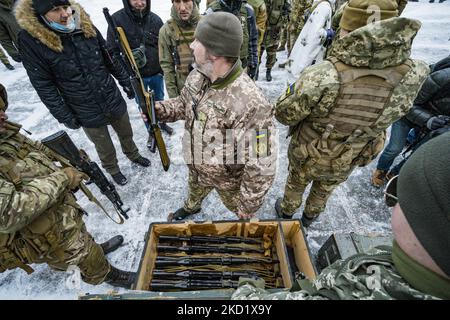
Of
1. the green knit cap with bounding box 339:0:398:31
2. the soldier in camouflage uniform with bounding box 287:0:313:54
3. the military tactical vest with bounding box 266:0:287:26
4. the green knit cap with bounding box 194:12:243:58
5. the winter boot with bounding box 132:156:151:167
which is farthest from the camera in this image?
the soldier in camouflage uniform with bounding box 287:0:313:54

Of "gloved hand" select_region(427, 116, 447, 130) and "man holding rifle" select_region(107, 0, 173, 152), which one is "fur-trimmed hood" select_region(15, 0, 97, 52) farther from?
"gloved hand" select_region(427, 116, 447, 130)

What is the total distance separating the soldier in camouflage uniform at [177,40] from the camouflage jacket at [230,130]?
130 cm

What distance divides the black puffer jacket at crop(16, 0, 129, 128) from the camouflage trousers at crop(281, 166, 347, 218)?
8.12 feet

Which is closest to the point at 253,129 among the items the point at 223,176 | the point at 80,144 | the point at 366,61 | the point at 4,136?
the point at 223,176

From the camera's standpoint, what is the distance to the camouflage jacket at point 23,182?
4.49ft

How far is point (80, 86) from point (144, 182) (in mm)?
1590

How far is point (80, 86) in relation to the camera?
2516 millimetres

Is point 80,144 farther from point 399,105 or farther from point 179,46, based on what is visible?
point 399,105

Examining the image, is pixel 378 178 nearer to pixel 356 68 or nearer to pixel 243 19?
pixel 356 68

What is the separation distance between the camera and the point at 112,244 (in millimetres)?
2697

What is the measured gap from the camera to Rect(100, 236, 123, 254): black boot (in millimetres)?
2642

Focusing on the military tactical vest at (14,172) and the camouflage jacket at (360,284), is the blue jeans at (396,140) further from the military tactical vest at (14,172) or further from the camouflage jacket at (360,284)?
the military tactical vest at (14,172)

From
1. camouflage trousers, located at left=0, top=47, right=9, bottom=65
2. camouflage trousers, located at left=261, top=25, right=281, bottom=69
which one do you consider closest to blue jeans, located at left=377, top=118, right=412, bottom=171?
camouflage trousers, located at left=261, top=25, right=281, bottom=69

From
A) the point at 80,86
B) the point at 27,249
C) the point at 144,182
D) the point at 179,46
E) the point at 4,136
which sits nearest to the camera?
the point at 4,136
